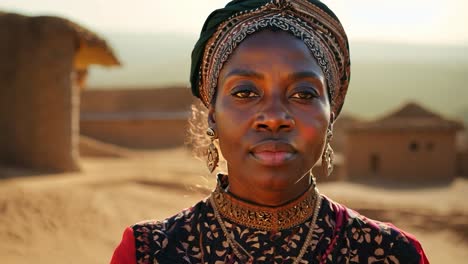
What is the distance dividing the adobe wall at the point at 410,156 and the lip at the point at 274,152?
52.0ft

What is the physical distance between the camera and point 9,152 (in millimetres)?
10945

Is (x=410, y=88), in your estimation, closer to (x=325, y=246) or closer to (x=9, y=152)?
(x=9, y=152)

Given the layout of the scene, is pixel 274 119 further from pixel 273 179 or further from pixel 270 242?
pixel 270 242

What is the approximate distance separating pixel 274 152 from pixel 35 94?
1039cm

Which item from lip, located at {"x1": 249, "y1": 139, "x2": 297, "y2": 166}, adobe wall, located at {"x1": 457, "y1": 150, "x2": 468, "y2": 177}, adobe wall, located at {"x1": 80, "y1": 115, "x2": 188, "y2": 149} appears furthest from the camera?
adobe wall, located at {"x1": 80, "y1": 115, "x2": 188, "y2": 149}

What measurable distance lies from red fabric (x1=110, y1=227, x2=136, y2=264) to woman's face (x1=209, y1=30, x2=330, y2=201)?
1.21ft

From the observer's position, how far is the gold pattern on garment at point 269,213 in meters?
1.72

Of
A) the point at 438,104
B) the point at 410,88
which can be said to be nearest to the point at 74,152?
the point at 438,104

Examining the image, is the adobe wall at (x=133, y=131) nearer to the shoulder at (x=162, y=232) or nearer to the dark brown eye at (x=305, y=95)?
the shoulder at (x=162, y=232)

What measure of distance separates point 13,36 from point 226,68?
10591mm

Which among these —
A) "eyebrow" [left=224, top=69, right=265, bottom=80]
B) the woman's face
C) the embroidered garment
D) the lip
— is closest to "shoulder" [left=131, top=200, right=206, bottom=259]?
the embroidered garment

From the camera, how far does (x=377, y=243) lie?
1.71 meters

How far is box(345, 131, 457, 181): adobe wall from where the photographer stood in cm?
1669

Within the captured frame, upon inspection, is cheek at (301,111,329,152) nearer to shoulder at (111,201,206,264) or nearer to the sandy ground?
shoulder at (111,201,206,264)
